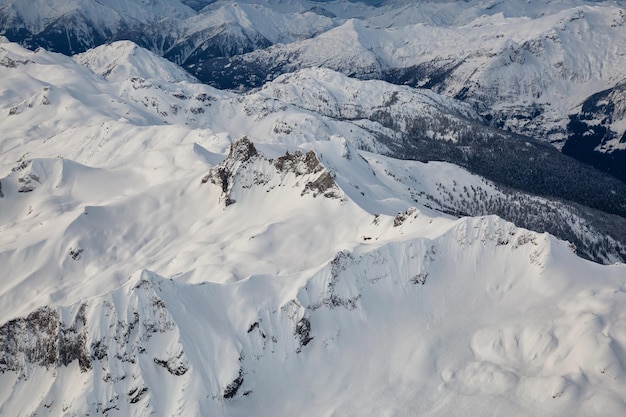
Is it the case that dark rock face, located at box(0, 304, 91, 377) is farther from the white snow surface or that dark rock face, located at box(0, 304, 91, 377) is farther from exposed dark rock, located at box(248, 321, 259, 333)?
exposed dark rock, located at box(248, 321, 259, 333)

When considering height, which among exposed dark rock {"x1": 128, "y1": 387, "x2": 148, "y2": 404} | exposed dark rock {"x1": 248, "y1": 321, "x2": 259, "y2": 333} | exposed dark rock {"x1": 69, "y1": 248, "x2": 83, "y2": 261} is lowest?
exposed dark rock {"x1": 69, "y1": 248, "x2": 83, "y2": 261}

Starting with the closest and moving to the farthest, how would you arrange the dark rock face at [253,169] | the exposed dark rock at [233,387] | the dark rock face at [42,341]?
1. the exposed dark rock at [233,387]
2. the dark rock face at [42,341]
3. the dark rock face at [253,169]

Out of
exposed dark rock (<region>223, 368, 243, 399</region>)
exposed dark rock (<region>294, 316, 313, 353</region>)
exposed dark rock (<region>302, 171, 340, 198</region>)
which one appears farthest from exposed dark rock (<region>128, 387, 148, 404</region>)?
exposed dark rock (<region>302, 171, 340, 198</region>)

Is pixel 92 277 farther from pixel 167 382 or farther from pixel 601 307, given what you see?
pixel 601 307

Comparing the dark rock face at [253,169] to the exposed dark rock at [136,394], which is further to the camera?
the dark rock face at [253,169]

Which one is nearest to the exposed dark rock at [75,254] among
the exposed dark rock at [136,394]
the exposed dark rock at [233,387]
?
the exposed dark rock at [136,394]

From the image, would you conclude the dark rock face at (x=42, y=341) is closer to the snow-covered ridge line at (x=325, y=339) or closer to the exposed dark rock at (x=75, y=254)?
the snow-covered ridge line at (x=325, y=339)

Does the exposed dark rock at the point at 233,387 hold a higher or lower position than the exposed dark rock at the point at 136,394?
lower

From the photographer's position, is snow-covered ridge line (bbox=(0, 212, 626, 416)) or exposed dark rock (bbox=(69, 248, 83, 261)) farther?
exposed dark rock (bbox=(69, 248, 83, 261))

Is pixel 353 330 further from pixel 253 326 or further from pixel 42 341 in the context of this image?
pixel 42 341

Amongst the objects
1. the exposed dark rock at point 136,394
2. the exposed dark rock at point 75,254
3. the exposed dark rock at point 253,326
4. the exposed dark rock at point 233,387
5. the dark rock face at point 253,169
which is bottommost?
the exposed dark rock at point 75,254

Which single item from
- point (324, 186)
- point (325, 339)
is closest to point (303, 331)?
point (325, 339)
